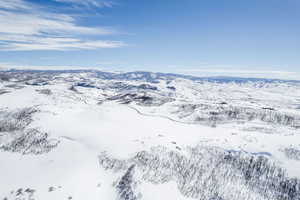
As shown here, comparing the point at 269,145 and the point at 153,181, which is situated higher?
the point at 269,145

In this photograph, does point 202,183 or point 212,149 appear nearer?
point 202,183

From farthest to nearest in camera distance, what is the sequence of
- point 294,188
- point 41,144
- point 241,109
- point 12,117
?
point 241,109, point 12,117, point 41,144, point 294,188

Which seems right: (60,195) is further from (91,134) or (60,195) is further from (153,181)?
(91,134)

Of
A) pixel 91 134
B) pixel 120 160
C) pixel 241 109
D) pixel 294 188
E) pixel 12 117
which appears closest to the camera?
pixel 294 188

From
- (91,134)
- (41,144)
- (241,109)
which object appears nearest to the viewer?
(41,144)

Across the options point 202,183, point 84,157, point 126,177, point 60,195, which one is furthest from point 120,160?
point 202,183

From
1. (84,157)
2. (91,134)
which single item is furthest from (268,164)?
(91,134)

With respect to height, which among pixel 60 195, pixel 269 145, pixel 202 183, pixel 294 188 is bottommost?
pixel 60 195

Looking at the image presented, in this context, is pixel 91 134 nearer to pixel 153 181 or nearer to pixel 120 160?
pixel 120 160

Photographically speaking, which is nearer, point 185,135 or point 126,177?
point 126,177
